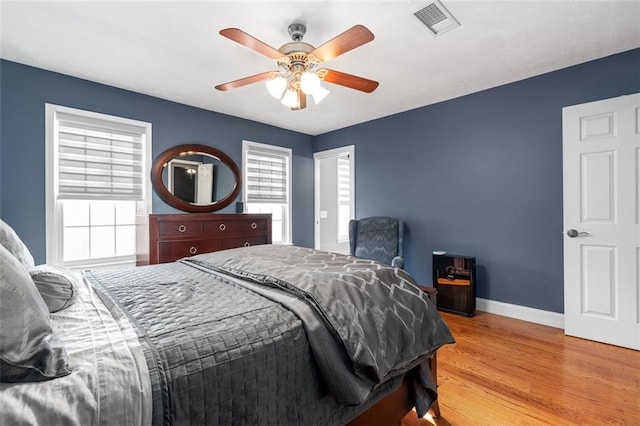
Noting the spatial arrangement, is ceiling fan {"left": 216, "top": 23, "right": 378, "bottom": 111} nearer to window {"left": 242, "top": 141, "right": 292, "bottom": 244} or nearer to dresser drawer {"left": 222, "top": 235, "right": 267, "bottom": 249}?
dresser drawer {"left": 222, "top": 235, "right": 267, "bottom": 249}

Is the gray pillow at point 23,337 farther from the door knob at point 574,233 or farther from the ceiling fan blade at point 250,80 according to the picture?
the door knob at point 574,233

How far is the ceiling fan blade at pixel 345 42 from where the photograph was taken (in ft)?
5.70

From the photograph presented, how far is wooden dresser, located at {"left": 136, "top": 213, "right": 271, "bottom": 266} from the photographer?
3170 mm

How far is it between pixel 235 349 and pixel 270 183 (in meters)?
3.98

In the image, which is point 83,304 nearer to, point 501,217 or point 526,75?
point 501,217

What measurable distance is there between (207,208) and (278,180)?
1.29 m

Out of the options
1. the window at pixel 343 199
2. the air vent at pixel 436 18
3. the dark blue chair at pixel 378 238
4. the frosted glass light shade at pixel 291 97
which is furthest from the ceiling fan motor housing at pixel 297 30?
the window at pixel 343 199

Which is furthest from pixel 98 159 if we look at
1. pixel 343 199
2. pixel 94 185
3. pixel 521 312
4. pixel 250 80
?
pixel 521 312

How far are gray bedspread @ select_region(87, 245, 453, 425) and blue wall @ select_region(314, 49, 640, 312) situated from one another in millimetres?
2294

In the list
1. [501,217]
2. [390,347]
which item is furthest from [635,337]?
[390,347]

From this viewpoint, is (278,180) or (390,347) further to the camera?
(278,180)

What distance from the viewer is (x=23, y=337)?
74 centimetres

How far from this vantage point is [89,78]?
313 cm

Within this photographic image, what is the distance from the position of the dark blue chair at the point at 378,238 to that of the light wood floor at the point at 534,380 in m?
1.30
